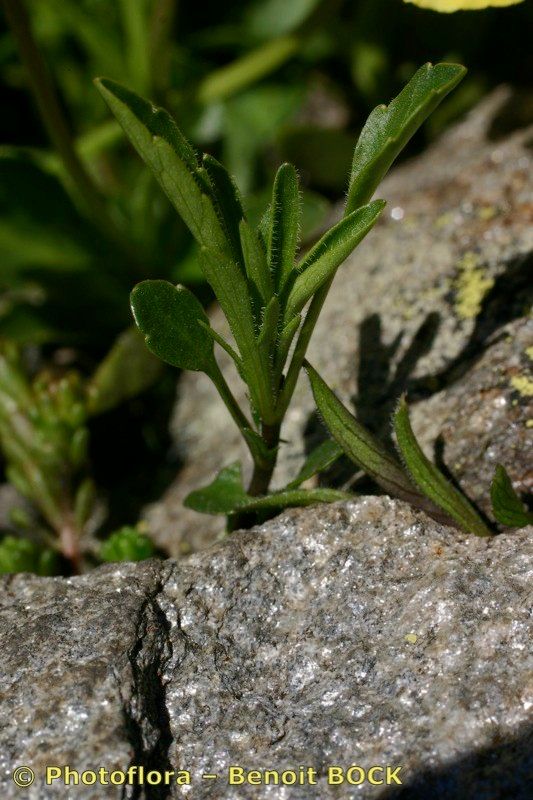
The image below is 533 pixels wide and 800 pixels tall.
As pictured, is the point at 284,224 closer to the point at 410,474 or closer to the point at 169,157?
the point at 169,157

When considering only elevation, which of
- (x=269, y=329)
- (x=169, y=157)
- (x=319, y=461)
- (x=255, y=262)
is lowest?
(x=319, y=461)

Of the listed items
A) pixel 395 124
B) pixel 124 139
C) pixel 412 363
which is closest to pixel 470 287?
pixel 412 363

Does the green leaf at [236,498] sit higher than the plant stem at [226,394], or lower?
lower

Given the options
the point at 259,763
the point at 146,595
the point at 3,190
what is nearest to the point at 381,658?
the point at 259,763

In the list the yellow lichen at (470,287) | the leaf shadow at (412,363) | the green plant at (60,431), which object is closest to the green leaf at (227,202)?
the leaf shadow at (412,363)

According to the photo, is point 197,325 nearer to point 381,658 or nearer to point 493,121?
point 381,658

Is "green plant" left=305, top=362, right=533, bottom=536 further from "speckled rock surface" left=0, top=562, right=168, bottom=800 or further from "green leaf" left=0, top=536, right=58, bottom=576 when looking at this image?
"green leaf" left=0, top=536, right=58, bottom=576

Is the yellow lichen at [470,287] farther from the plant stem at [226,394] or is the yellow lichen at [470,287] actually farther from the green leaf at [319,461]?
the plant stem at [226,394]

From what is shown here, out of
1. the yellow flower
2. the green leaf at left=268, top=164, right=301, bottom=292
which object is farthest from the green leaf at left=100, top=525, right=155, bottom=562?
the yellow flower
